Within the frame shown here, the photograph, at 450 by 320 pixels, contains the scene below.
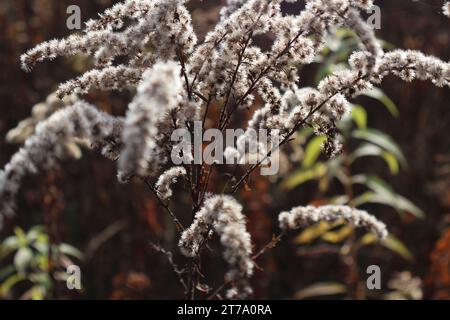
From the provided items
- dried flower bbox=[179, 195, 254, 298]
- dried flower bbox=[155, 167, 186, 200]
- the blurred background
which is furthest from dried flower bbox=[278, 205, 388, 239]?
the blurred background

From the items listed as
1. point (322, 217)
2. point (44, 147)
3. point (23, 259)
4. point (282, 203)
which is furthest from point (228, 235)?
point (282, 203)

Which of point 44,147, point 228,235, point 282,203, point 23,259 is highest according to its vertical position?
point 282,203

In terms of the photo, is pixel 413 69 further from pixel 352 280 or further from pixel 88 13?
pixel 88 13

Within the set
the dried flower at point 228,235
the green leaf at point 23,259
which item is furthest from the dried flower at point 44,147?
the green leaf at point 23,259

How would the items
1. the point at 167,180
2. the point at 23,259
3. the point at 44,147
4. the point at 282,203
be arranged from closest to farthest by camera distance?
1. the point at 44,147
2. the point at 167,180
3. the point at 23,259
4. the point at 282,203

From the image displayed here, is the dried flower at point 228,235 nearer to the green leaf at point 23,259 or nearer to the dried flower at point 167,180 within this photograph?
the dried flower at point 167,180

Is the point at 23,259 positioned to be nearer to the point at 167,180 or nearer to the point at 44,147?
the point at 167,180

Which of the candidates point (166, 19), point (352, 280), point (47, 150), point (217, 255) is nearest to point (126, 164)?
point (47, 150)
